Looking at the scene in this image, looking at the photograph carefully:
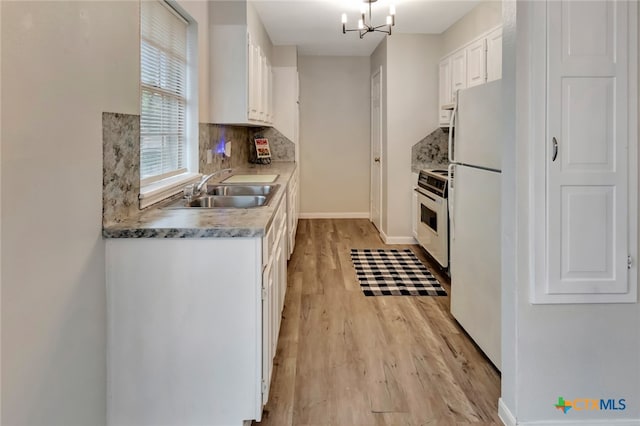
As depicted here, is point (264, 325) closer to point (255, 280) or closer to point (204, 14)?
point (255, 280)

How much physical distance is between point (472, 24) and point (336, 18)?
1.36 metres

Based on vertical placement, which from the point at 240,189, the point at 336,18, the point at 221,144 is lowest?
the point at 240,189

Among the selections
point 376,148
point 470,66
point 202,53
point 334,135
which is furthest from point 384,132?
point 202,53

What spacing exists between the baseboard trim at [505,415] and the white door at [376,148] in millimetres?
4165

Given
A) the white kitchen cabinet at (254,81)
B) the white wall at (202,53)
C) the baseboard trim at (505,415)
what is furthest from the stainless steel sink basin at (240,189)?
the baseboard trim at (505,415)

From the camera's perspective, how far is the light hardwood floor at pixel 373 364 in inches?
83.7

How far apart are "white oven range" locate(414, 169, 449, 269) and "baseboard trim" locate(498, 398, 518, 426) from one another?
2.16m

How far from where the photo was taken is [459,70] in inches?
188

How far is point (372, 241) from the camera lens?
19.2ft

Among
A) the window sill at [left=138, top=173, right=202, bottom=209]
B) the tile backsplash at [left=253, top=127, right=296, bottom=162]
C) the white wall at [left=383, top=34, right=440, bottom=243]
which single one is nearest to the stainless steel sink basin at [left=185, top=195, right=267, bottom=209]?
the window sill at [left=138, top=173, right=202, bottom=209]

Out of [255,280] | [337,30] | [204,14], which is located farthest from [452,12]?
[255,280]

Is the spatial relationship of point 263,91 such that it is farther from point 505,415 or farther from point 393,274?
point 505,415

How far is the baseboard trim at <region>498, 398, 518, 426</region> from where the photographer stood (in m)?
1.97

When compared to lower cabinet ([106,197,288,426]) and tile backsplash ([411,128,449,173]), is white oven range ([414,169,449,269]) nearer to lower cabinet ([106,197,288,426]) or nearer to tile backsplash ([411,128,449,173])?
tile backsplash ([411,128,449,173])
